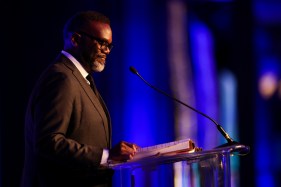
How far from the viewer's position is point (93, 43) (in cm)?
226

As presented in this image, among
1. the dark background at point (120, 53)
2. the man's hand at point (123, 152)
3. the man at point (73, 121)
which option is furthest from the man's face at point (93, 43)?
the dark background at point (120, 53)

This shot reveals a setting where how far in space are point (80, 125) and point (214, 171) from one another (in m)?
0.54

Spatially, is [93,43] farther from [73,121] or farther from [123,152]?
[123,152]

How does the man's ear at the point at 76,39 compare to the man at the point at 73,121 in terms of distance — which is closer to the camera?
the man at the point at 73,121

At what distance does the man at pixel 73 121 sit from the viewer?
191 cm

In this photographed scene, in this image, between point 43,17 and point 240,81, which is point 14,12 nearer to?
point 43,17

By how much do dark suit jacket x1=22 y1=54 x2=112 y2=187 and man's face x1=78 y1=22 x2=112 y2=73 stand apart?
0.32 feet

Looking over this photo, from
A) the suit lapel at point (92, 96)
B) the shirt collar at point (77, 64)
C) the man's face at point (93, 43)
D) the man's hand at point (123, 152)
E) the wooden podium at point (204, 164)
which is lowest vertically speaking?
the wooden podium at point (204, 164)

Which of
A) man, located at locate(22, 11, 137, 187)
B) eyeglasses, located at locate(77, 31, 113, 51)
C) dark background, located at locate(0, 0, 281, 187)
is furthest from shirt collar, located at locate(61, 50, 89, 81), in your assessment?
dark background, located at locate(0, 0, 281, 187)

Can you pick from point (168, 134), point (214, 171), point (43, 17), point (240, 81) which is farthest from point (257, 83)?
point (214, 171)

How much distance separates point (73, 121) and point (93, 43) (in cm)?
39

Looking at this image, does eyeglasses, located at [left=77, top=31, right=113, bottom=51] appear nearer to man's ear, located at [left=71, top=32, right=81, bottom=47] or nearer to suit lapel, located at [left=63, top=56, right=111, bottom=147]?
man's ear, located at [left=71, top=32, right=81, bottom=47]

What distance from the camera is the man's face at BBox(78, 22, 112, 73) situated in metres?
2.26

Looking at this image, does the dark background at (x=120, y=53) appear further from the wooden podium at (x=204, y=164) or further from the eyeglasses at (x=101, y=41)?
the wooden podium at (x=204, y=164)
